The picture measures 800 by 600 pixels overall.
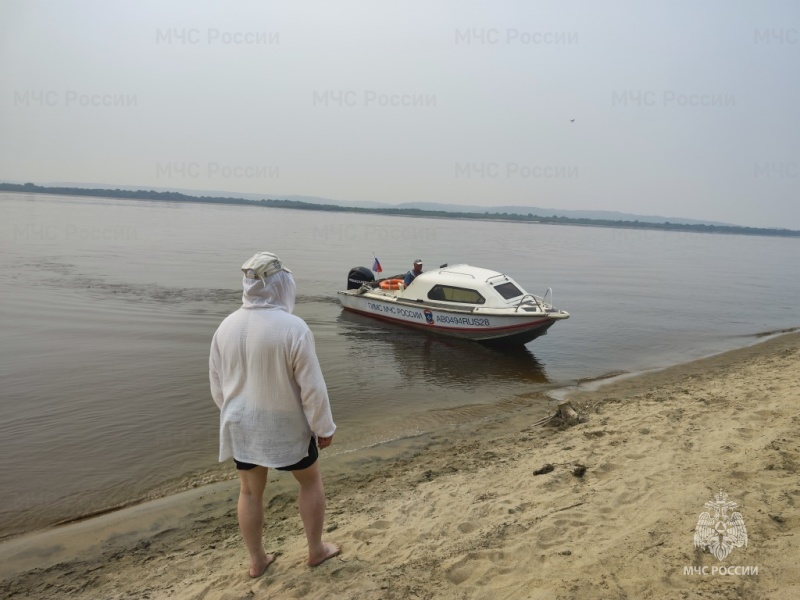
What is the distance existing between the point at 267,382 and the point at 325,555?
5.33ft

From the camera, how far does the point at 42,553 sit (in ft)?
17.5

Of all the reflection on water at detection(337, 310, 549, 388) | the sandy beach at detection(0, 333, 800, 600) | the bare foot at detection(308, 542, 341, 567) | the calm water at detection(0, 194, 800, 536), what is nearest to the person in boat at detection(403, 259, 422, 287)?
the reflection on water at detection(337, 310, 549, 388)

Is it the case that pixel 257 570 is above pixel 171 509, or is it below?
above

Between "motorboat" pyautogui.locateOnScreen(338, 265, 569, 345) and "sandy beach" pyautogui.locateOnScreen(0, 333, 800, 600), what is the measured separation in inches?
243

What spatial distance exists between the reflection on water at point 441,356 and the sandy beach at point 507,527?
14.3 ft

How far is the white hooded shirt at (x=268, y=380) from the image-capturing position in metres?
3.36

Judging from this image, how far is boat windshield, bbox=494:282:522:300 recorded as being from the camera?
15.1m

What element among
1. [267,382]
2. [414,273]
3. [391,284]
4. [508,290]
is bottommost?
[391,284]

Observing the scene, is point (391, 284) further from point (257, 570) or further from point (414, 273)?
point (257, 570)

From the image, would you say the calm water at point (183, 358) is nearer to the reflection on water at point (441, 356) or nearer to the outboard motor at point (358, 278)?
the reflection on water at point (441, 356)

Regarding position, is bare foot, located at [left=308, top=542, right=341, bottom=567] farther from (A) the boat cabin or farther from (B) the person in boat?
(B) the person in boat

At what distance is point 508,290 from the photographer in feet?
50.4

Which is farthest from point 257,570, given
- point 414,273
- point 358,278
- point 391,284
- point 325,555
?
point 358,278

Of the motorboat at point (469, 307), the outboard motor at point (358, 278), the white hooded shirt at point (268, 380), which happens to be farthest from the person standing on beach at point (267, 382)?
the outboard motor at point (358, 278)
